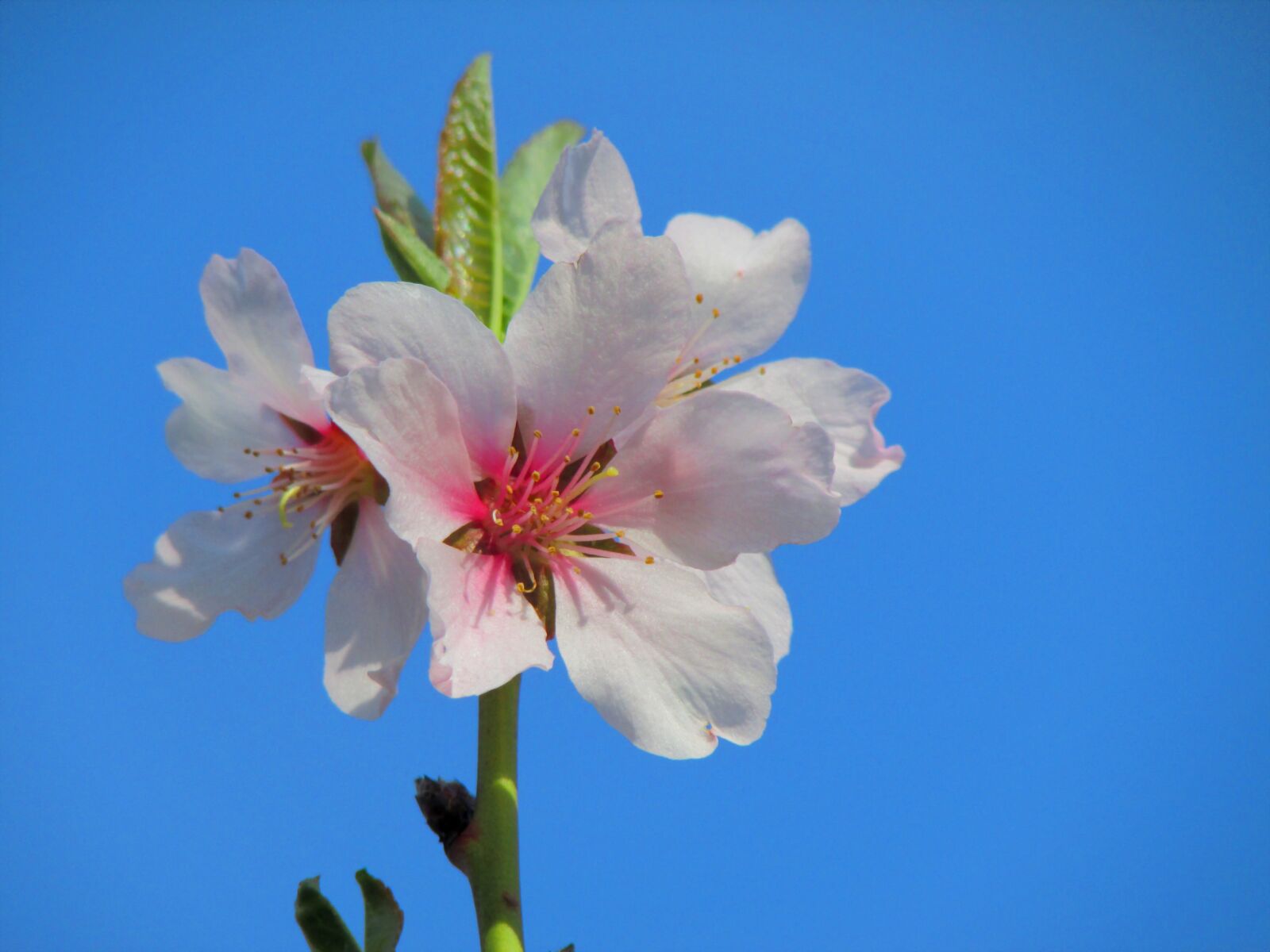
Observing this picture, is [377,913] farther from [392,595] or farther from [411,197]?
[411,197]

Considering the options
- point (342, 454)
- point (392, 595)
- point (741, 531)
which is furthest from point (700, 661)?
point (342, 454)

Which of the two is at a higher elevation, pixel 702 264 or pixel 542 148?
pixel 542 148

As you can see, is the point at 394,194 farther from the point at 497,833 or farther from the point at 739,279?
the point at 497,833

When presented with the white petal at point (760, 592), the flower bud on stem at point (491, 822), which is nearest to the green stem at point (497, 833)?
the flower bud on stem at point (491, 822)

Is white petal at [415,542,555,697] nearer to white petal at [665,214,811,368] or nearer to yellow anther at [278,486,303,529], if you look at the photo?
yellow anther at [278,486,303,529]

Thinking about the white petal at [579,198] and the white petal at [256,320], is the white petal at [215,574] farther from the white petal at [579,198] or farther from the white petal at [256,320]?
the white petal at [579,198]

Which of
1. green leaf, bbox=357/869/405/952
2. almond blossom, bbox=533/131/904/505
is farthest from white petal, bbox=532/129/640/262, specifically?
green leaf, bbox=357/869/405/952
